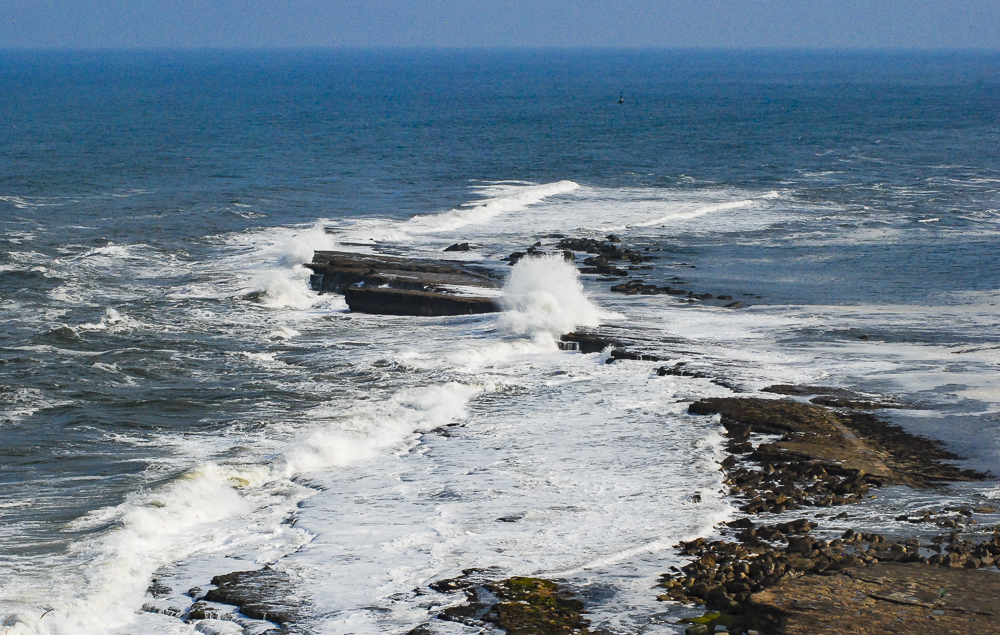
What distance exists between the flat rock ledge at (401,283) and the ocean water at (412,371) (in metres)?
0.65

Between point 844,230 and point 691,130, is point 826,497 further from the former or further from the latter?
point 691,130

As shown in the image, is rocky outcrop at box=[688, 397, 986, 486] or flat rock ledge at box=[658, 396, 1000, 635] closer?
flat rock ledge at box=[658, 396, 1000, 635]

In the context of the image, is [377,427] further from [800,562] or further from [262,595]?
[800,562]

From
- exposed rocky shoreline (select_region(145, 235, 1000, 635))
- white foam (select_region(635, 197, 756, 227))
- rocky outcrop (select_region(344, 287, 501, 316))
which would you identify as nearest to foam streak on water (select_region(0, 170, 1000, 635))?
exposed rocky shoreline (select_region(145, 235, 1000, 635))

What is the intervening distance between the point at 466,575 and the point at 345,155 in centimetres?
5362

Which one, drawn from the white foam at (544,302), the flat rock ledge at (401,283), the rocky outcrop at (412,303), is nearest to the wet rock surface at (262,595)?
the white foam at (544,302)

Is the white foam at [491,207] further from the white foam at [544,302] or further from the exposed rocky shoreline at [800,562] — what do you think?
the exposed rocky shoreline at [800,562]

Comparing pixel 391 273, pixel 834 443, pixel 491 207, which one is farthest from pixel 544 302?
pixel 491 207

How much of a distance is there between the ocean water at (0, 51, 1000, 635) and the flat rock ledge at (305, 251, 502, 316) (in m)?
0.65

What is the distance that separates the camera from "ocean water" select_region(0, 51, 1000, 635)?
12.8m

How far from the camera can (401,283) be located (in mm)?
27141

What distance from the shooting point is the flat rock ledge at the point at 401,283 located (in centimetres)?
2588

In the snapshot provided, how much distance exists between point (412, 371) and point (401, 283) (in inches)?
252

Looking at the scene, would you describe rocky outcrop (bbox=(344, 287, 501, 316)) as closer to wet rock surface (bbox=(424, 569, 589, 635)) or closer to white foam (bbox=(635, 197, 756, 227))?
wet rock surface (bbox=(424, 569, 589, 635))
